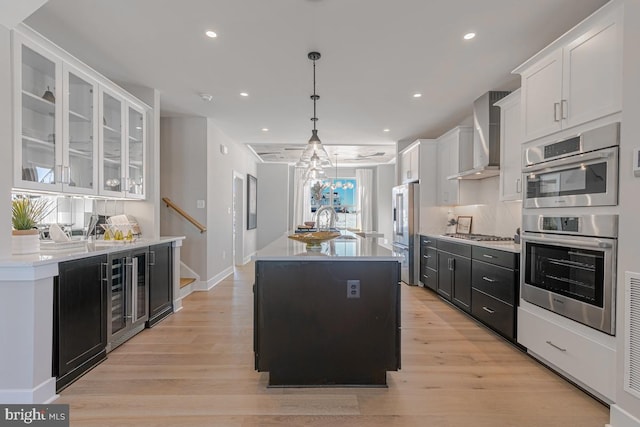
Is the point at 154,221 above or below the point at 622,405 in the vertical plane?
above

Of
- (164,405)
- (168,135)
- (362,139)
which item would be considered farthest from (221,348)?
(362,139)

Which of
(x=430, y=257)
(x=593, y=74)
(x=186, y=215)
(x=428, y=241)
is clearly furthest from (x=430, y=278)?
(x=186, y=215)

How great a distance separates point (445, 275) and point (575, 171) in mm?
2319

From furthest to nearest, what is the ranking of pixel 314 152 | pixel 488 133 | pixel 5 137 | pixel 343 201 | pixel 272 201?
1. pixel 343 201
2. pixel 272 201
3. pixel 488 133
4. pixel 314 152
5. pixel 5 137

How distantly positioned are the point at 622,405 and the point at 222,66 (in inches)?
153

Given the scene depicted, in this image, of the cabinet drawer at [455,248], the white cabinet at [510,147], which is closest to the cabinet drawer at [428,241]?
the cabinet drawer at [455,248]

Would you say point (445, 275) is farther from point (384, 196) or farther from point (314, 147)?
point (384, 196)

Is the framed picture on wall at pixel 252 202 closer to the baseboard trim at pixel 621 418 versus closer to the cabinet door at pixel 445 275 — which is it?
the cabinet door at pixel 445 275

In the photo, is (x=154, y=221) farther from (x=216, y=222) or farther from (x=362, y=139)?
(x=362, y=139)

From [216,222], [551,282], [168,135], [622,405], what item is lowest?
[622,405]

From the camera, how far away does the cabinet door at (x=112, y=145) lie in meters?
2.98

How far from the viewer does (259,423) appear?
176cm

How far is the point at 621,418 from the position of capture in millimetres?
1664

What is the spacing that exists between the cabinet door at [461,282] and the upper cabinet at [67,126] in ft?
12.5
